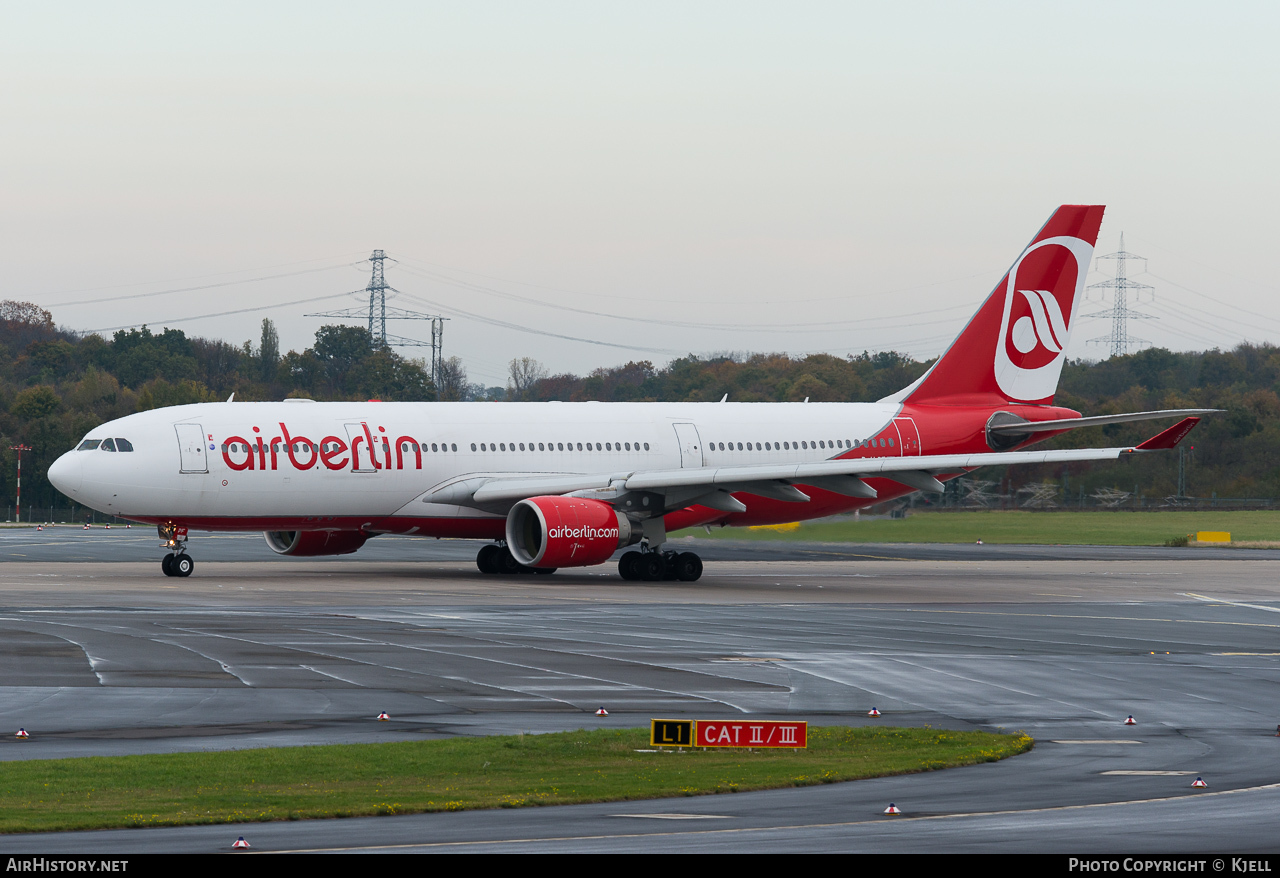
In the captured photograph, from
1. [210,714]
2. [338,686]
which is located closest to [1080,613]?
[338,686]

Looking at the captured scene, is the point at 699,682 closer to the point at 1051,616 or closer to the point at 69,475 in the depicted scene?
the point at 1051,616

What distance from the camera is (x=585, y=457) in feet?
136

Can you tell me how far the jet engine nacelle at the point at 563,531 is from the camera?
119ft

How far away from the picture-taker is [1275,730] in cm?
1605

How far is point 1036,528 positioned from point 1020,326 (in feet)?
72.5

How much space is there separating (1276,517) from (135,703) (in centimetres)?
6649

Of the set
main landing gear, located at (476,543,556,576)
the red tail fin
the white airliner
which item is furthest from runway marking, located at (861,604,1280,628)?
the red tail fin

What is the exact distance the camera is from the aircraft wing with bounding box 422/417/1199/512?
37281 millimetres

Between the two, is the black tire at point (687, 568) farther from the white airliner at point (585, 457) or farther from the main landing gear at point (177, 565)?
the main landing gear at point (177, 565)

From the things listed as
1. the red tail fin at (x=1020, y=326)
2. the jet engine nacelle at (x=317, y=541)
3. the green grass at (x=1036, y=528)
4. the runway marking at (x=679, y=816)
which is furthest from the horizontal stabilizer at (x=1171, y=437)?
the runway marking at (x=679, y=816)

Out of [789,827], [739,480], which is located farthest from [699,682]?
[739,480]

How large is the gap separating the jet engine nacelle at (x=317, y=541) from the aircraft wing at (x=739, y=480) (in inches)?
111

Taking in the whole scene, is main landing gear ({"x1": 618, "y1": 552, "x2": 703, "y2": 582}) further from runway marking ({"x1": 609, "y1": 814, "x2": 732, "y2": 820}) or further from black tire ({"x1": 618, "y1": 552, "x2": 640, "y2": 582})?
runway marking ({"x1": 609, "y1": 814, "x2": 732, "y2": 820})
